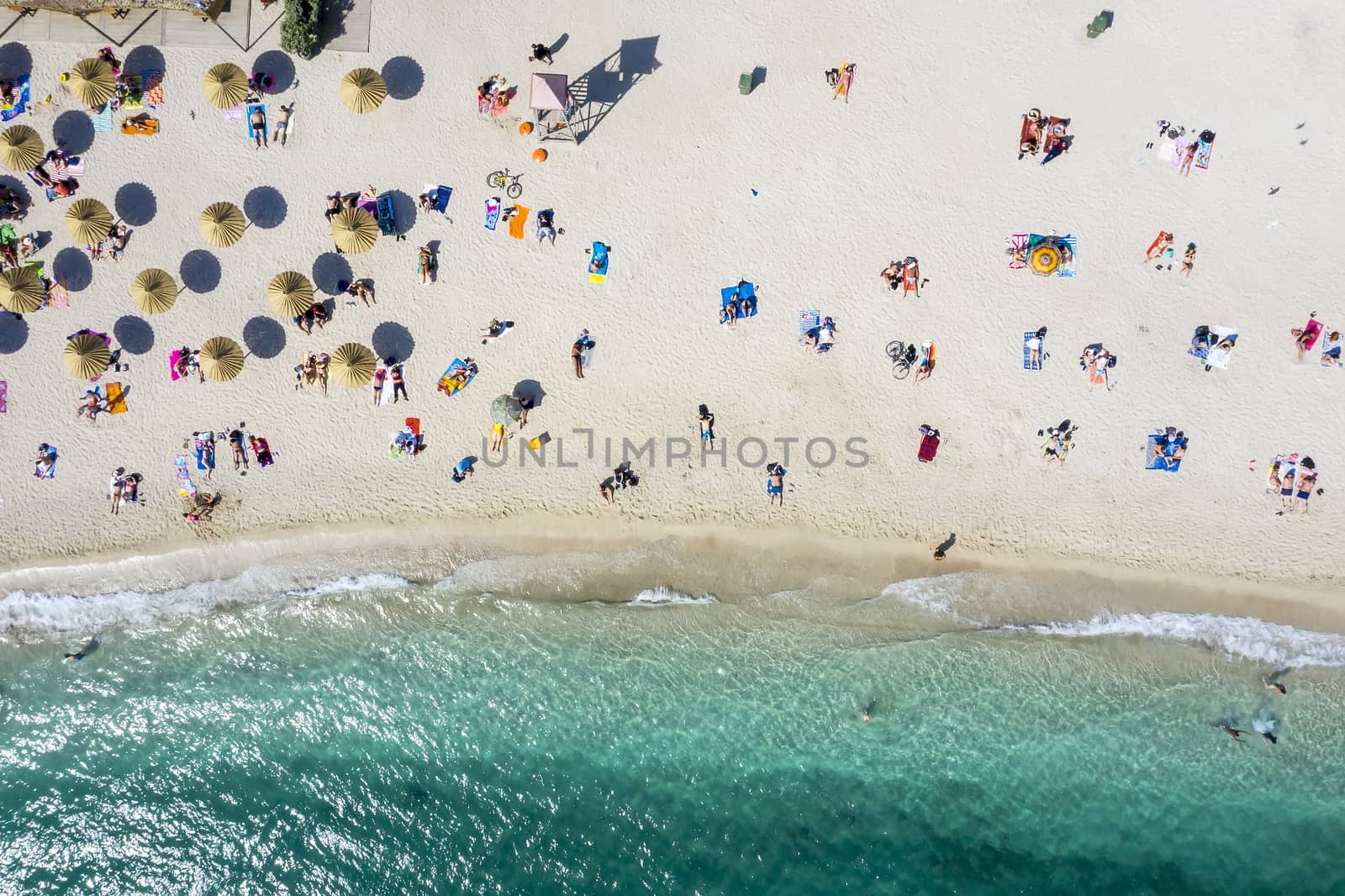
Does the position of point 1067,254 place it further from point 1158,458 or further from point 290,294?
point 290,294

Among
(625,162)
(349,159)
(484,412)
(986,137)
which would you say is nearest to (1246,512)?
(986,137)

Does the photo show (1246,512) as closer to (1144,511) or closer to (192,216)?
(1144,511)

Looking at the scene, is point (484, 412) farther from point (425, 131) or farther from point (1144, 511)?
point (1144, 511)

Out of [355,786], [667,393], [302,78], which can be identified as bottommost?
[355,786]

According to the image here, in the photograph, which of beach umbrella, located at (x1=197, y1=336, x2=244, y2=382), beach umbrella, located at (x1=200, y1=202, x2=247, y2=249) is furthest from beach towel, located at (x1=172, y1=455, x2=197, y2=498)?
beach umbrella, located at (x1=200, y1=202, x2=247, y2=249)

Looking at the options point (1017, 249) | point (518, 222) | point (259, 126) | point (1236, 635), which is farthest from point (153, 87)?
point (1236, 635)

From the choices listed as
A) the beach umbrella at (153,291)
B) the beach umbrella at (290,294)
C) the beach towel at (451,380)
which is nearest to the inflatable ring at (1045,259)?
the beach towel at (451,380)

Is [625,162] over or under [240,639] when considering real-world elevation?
over
